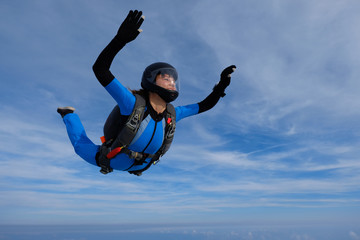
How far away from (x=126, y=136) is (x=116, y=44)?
1.33 meters

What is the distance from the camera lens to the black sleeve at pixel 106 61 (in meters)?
Result: 3.69

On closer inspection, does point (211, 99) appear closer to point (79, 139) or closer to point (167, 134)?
point (167, 134)

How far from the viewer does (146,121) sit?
4293 mm

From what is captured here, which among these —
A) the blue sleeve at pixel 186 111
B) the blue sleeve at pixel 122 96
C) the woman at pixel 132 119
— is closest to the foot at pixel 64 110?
the woman at pixel 132 119

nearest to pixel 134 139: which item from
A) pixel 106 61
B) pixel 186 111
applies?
pixel 106 61

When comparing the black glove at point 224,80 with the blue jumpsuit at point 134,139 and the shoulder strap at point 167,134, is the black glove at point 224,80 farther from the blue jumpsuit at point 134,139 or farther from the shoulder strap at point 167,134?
the shoulder strap at point 167,134

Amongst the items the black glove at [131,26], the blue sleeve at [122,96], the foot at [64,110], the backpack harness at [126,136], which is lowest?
the backpack harness at [126,136]

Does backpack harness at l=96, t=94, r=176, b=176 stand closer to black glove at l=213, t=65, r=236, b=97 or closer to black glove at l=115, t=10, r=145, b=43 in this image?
black glove at l=115, t=10, r=145, b=43

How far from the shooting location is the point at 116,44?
367 cm

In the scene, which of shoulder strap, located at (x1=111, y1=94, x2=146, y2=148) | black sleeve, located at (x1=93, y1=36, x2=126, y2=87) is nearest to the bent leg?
shoulder strap, located at (x1=111, y1=94, x2=146, y2=148)

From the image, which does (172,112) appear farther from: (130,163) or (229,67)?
(229,67)

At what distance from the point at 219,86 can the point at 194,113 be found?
0.72 m

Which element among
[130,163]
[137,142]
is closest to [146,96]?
[137,142]

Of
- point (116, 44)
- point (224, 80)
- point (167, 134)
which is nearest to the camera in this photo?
point (116, 44)
